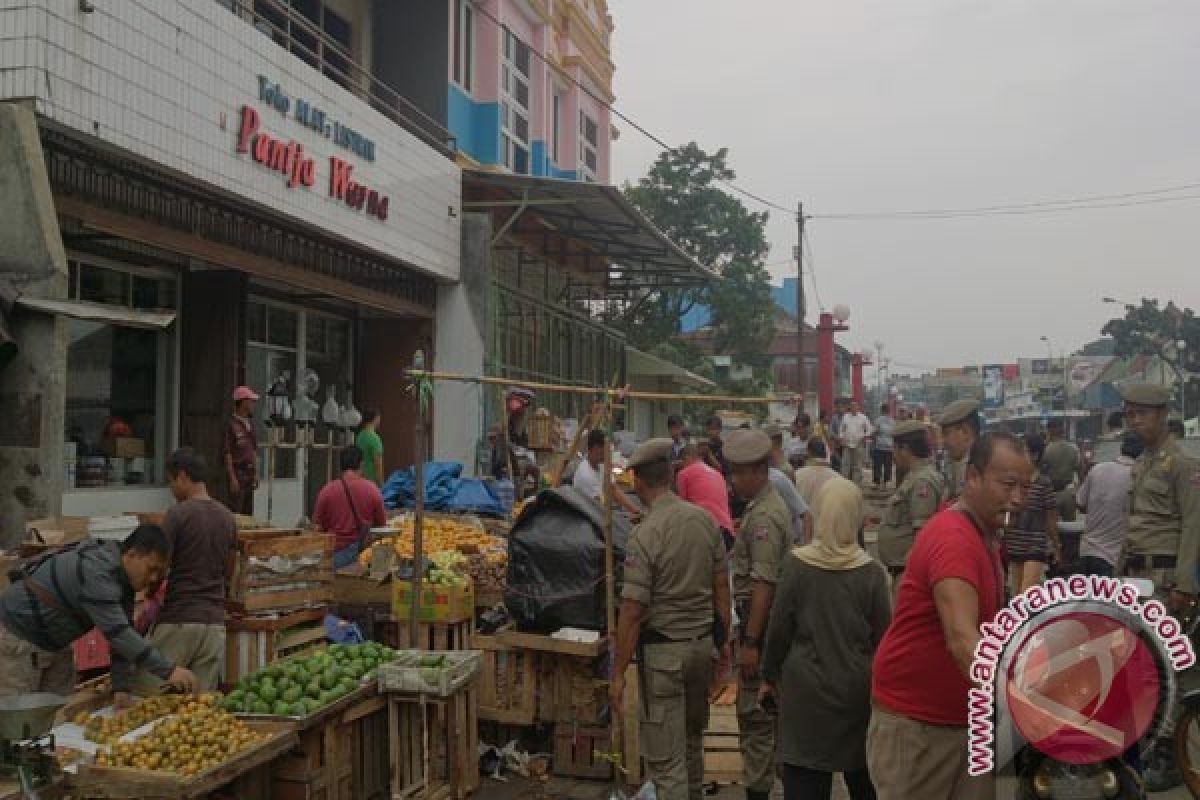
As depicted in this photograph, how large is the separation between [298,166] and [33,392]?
13.3 ft

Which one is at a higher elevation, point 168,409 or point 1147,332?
point 1147,332

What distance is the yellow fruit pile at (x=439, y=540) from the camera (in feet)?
26.7

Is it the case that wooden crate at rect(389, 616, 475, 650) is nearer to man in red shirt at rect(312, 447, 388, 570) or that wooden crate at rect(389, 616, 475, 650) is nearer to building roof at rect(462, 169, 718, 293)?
man in red shirt at rect(312, 447, 388, 570)

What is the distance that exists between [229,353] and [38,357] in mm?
3433

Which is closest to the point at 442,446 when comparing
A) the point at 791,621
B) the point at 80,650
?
the point at 80,650

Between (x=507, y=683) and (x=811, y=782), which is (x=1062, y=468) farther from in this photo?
(x=811, y=782)

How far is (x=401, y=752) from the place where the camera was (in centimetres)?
557

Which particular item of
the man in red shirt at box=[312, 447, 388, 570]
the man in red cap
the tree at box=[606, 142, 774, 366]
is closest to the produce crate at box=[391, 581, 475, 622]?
the man in red shirt at box=[312, 447, 388, 570]

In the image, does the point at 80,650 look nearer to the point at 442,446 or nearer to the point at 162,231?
the point at 162,231

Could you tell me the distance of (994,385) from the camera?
7706 centimetres

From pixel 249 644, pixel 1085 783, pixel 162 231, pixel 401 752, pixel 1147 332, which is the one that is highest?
pixel 1147 332

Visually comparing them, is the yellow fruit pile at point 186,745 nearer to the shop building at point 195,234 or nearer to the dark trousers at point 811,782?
the dark trousers at point 811,782

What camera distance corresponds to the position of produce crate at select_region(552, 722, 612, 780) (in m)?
6.21

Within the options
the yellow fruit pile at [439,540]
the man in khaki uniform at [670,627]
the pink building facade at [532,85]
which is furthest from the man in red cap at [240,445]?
the pink building facade at [532,85]
